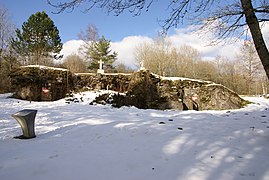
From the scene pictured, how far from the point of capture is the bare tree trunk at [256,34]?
11.4ft

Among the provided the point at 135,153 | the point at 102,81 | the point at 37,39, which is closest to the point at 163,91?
the point at 102,81

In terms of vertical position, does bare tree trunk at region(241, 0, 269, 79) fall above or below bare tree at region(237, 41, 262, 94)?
below

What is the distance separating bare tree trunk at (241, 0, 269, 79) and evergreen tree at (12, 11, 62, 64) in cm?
2009

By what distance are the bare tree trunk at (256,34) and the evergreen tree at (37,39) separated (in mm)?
20091

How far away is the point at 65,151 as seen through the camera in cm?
286

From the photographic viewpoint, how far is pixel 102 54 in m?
25.9

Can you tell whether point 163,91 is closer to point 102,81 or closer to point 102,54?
point 102,81

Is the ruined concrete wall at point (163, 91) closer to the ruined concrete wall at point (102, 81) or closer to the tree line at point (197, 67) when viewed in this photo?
the ruined concrete wall at point (102, 81)

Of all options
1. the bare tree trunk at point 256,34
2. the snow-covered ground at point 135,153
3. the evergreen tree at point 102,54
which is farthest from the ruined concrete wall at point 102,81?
the evergreen tree at point 102,54

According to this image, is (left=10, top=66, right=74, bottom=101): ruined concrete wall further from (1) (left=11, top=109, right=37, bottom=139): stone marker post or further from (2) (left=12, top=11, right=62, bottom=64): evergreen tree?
(2) (left=12, top=11, right=62, bottom=64): evergreen tree

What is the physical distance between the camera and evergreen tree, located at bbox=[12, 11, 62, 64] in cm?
1933

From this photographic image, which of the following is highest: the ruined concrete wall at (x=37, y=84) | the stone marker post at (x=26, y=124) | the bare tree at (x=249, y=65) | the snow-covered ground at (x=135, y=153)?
the bare tree at (x=249, y=65)

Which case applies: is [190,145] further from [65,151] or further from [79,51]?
[79,51]

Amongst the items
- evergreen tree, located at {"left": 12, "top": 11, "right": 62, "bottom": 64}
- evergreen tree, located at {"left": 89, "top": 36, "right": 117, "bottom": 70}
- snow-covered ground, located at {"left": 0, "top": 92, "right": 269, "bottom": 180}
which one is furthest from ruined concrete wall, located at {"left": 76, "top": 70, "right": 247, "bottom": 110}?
evergreen tree, located at {"left": 89, "top": 36, "right": 117, "bottom": 70}
